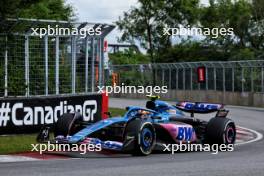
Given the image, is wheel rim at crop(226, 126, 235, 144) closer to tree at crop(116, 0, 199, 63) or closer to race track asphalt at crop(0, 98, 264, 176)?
race track asphalt at crop(0, 98, 264, 176)

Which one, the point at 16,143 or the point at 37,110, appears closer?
the point at 16,143

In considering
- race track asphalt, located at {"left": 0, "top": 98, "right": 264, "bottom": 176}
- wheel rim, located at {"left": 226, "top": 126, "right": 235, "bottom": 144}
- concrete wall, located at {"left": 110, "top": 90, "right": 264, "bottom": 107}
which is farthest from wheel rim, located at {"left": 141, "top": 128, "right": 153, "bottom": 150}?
concrete wall, located at {"left": 110, "top": 90, "right": 264, "bottom": 107}

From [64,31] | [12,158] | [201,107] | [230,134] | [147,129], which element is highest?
[64,31]

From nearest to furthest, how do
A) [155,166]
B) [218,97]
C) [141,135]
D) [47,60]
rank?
[155,166] < [141,135] < [47,60] < [218,97]

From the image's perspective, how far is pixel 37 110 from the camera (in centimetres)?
1681

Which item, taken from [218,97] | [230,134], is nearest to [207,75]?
[218,97]

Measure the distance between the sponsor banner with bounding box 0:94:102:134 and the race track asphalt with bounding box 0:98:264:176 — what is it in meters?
4.37

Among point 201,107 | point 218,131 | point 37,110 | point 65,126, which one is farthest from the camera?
point 37,110

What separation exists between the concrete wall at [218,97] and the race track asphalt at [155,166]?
64.0 ft

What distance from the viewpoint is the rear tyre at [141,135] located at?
12727 millimetres

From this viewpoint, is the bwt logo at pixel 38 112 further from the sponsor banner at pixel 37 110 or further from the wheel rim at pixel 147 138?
the wheel rim at pixel 147 138

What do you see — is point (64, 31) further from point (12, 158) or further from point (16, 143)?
point (12, 158)

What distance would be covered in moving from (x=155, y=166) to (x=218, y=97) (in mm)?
25564

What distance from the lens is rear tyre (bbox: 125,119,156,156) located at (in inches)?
501
